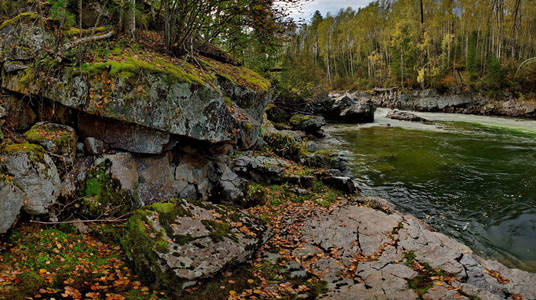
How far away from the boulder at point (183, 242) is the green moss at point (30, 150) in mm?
1816

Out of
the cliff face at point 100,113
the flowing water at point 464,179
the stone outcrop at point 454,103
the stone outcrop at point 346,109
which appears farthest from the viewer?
the stone outcrop at point 454,103

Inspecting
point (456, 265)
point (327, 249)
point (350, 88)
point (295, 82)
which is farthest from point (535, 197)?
point (350, 88)

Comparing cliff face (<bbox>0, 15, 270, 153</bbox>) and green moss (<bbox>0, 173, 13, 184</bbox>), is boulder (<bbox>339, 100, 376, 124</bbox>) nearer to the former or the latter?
cliff face (<bbox>0, 15, 270, 153</bbox>)

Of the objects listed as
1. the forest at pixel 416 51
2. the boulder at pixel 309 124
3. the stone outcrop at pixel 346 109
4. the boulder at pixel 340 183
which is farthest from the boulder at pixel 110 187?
the stone outcrop at pixel 346 109

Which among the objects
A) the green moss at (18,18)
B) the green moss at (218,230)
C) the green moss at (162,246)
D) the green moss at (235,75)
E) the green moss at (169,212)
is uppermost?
the green moss at (18,18)

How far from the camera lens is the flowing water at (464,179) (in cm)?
782

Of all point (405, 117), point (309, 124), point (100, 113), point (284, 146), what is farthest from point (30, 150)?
point (405, 117)

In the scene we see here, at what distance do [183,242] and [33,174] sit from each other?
261 cm

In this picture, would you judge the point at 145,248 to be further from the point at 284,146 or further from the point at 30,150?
the point at 284,146

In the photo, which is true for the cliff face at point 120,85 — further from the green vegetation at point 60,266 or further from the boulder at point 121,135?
the green vegetation at point 60,266

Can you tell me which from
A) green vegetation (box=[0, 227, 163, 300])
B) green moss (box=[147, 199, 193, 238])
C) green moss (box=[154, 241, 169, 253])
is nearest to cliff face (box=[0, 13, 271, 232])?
green vegetation (box=[0, 227, 163, 300])

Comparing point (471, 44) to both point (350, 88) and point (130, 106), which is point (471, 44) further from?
point (130, 106)

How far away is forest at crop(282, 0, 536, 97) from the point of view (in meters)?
33.4

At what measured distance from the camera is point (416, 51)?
4625cm
